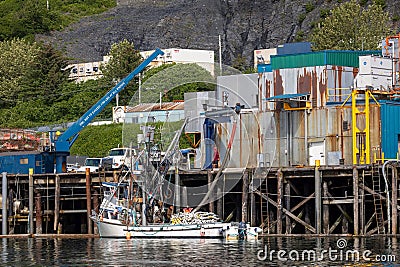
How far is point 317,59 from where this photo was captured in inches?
3051

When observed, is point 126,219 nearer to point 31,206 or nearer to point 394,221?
point 31,206

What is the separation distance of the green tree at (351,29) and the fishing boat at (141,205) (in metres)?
59.5

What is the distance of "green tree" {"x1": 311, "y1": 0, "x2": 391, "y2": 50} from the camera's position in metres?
132

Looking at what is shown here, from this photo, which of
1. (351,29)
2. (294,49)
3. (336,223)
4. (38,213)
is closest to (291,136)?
(294,49)

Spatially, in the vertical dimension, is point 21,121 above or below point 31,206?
above

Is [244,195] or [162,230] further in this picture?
[244,195]

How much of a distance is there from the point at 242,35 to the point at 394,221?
132 metres

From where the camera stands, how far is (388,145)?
7281 centimetres

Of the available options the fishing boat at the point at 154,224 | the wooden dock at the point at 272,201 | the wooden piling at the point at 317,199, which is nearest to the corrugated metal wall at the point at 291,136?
the wooden dock at the point at 272,201

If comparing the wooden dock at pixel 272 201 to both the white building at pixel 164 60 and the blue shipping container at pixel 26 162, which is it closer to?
the blue shipping container at pixel 26 162

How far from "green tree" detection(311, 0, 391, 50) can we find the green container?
50496 mm

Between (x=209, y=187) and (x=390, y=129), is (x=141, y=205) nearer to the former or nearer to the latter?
(x=209, y=187)

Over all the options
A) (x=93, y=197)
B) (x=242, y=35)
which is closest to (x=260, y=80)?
(x=93, y=197)

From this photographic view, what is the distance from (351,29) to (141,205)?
68.0 metres
